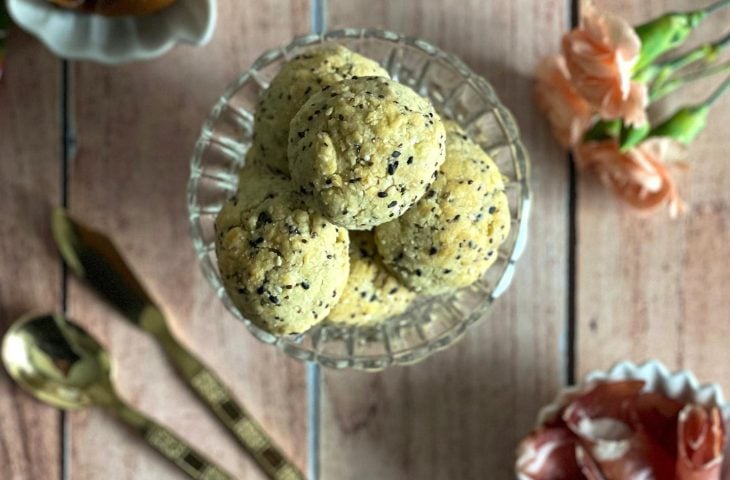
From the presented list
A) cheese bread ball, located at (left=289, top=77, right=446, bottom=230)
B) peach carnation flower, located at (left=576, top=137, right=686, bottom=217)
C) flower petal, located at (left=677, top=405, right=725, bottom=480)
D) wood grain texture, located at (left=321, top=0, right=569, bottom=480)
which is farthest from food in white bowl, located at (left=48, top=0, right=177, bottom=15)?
flower petal, located at (left=677, top=405, right=725, bottom=480)


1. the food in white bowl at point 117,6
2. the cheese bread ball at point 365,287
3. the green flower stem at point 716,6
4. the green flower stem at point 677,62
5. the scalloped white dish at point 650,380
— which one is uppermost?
the food in white bowl at point 117,6

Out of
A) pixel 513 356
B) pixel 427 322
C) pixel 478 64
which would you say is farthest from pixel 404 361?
pixel 478 64

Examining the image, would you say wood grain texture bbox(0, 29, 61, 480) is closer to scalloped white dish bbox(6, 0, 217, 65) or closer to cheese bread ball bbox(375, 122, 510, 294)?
scalloped white dish bbox(6, 0, 217, 65)

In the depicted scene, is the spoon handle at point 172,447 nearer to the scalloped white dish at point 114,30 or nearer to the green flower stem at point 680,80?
the scalloped white dish at point 114,30

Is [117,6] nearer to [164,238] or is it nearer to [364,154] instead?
[164,238]

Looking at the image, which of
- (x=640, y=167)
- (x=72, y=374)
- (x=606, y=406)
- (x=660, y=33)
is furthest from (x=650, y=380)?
(x=72, y=374)

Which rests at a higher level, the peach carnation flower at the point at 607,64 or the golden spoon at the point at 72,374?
the peach carnation flower at the point at 607,64

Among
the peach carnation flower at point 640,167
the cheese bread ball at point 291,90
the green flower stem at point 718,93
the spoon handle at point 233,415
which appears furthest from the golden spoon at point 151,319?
the green flower stem at point 718,93
